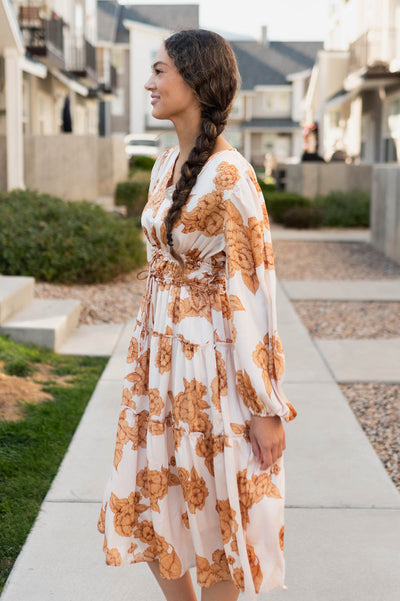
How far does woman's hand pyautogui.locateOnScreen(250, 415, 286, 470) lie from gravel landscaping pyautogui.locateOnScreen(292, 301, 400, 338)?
5.08m

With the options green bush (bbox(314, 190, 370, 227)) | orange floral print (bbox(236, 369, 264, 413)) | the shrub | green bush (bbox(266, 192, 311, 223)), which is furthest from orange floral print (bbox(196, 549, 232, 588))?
green bush (bbox(266, 192, 311, 223))

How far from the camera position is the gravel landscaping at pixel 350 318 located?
7.28 meters

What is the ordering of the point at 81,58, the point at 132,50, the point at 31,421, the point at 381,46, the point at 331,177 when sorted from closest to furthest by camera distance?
1. the point at 31,421
2. the point at 331,177
3. the point at 381,46
4. the point at 81,58
5. the point at 132,50

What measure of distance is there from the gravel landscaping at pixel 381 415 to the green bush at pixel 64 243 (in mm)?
4142

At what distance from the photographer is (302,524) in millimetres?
3484

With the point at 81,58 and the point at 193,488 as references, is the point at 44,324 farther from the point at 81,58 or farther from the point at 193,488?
the point at 81,58

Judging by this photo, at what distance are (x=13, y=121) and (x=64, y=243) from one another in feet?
19.0

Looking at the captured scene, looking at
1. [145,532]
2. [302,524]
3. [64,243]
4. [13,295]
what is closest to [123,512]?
[145,532]

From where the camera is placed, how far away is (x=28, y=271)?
8820 millimetres

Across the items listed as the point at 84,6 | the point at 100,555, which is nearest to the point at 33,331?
the point at 100,555

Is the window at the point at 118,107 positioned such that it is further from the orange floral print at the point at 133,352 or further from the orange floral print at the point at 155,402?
the orange floral print at the point at 155,402

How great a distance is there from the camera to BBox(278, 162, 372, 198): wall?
766 inches

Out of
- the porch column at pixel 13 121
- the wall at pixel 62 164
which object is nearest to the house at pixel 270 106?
the wall at pixel 62 164

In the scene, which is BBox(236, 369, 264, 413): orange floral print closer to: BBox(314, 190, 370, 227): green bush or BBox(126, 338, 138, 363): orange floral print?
BBox(126, 338, 138, 363): orange floral print
